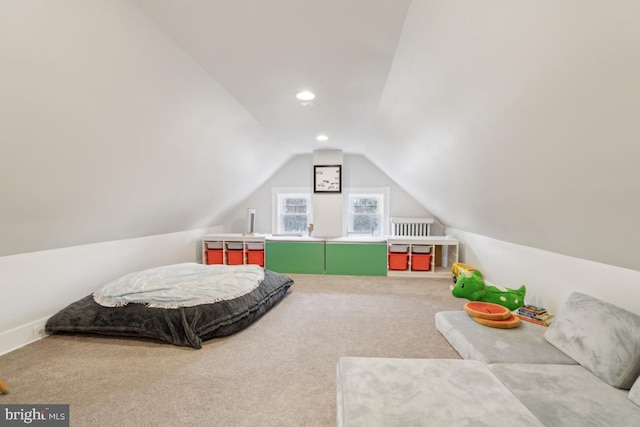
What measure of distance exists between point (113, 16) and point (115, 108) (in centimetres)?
62

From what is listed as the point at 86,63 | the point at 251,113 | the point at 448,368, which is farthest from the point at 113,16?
the point at 448,368

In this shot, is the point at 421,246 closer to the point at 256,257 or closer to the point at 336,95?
the point at 256,257

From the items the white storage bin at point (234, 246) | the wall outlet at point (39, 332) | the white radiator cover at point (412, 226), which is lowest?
the wall outlet at point (39, 332)

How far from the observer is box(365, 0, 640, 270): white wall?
1125 millimetres

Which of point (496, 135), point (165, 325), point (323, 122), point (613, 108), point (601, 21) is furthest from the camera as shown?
point (323, 122)

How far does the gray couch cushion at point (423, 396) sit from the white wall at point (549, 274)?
135 cm

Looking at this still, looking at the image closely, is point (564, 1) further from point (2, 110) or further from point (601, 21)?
point (2, 110)

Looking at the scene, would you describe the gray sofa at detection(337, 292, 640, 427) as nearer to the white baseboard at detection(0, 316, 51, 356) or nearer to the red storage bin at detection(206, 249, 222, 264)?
the white baseboard at detection(0, 316, 51, 356)

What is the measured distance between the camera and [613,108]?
1.21m

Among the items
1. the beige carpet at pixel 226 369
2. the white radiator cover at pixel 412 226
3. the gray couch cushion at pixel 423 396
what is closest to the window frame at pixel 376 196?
the white radiator cover at pixel 412 226

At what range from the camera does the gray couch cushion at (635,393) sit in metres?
1.38

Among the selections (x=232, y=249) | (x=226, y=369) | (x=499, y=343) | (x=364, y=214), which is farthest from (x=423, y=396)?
(x=364, y=214)

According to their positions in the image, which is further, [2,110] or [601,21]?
[2,110]

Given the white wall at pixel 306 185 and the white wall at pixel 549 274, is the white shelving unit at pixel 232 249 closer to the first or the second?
the white wall at pixel 306 185
